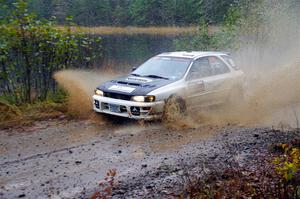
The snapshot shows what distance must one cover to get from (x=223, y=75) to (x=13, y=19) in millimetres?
5437

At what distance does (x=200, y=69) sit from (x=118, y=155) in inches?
165

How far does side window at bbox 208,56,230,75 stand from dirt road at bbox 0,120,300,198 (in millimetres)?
2100

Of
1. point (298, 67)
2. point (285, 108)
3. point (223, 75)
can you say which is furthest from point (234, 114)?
point (298, 67)

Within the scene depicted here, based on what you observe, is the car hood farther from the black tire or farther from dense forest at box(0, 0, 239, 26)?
dense forest at box(0, 0, 239, 26)

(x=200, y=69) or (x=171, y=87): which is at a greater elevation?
(x=200, y=69)

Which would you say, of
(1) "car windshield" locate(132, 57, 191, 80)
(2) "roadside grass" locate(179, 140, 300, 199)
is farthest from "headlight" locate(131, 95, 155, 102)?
(2) "roadside grass" locate(179, 140, 300, 199)

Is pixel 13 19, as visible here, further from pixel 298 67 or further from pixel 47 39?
pixel 298 67

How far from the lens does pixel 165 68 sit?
10891 mm

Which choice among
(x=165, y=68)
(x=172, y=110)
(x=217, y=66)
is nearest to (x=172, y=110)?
(x=172, y=110)

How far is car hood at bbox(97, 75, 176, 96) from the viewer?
32.0ft

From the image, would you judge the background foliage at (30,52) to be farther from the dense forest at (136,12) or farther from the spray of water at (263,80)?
the dense forest at (136,12)

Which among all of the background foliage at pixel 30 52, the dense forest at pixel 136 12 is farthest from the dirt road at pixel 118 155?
the dense forest at pixel 136 12

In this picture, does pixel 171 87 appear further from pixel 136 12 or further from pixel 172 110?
pixel 136 12

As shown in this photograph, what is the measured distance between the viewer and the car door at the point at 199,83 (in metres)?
10.5
